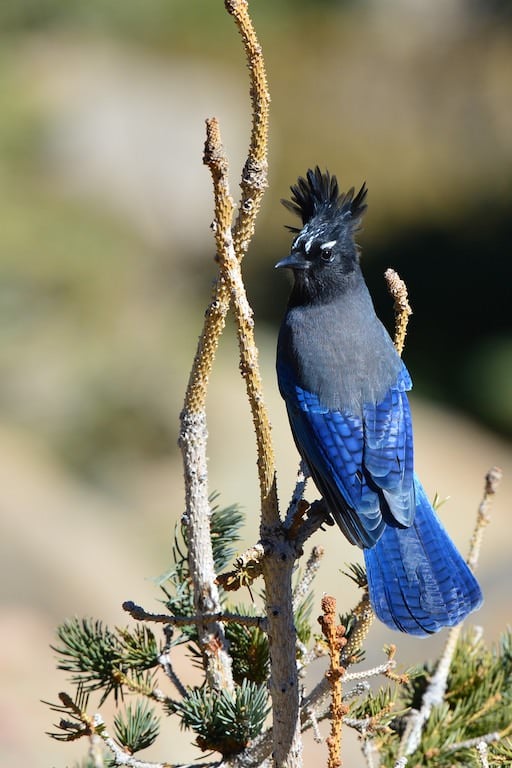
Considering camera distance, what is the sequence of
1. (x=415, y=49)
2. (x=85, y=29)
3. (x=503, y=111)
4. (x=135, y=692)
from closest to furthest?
(x=135, y=692)
(x=85, y=29)
(x=503, y=111)
(x=415, y=49)

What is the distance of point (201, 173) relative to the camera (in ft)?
22.5

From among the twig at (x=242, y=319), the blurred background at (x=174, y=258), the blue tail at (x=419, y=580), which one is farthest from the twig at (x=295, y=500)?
the blurred background at (x=174, y=258)

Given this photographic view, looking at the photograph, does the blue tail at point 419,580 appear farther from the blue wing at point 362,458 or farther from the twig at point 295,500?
the twig at point 295,500

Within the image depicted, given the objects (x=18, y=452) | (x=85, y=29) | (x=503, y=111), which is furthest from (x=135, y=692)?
(x=503, y=111)

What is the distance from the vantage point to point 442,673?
1395 mm

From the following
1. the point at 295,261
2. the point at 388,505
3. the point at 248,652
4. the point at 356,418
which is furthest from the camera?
the point at 295,261

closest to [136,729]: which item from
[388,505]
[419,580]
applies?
[419,580]

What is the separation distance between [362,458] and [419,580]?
10.7 inches

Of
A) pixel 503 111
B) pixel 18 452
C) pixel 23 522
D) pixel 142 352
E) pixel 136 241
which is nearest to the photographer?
pixel 23 522

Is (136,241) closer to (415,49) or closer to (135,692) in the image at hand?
(415,49)

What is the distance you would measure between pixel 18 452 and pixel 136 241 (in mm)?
2331

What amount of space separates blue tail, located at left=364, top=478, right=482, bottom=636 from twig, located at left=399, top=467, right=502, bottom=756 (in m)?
0.06

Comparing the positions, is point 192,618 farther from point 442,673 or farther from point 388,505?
point 388,505

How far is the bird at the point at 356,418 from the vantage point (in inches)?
60.3
